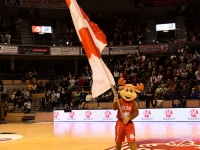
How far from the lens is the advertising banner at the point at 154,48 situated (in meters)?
31.6

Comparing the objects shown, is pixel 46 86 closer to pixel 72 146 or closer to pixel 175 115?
pixel 175 115

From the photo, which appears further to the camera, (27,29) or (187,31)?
(27,29)

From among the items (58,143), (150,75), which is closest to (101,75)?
(58,143)

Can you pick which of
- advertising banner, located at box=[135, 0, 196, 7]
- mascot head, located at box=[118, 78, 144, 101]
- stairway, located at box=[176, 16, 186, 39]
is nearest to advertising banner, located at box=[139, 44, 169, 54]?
stairway, located at box=[176, 16, 186, 39]

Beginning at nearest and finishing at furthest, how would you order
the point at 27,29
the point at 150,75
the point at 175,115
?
the point at 175,115 < the point at 150,75 < the point at 27,29

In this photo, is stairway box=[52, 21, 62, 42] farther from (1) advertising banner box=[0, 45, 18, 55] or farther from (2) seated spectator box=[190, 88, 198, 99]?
(2) seated spectator box=[190, 88, 198, 99]

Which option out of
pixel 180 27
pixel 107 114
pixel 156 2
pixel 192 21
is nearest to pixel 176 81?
pixel 107 114

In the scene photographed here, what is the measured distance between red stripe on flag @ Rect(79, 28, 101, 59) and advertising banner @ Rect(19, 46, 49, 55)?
997 inches

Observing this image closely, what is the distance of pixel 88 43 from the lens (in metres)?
7.57

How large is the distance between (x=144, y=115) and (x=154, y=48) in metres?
12.2

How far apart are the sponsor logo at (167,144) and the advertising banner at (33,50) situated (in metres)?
21.9

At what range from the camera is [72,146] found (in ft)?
38.7

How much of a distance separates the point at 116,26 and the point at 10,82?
12.0 m

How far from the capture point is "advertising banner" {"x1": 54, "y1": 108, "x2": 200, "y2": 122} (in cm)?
2019
